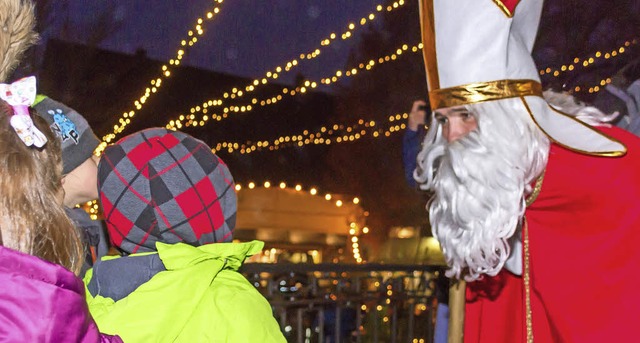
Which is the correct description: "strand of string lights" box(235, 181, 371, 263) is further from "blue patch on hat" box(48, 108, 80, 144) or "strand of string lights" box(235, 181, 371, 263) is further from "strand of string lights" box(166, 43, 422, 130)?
"blue patch on hat" box(48, 108, 80, 144)

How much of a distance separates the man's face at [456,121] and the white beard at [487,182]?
3 centimetres

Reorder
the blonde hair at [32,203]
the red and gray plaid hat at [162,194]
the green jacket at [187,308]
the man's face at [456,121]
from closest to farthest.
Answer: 1. the blonde hair at [32,203]
2. the green jacket at [187,308]
3. the red and gray plaid hat at [162,194]
4. the man's face at [456,121]

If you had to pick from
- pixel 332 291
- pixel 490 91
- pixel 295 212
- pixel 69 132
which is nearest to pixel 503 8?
pixel 490 91

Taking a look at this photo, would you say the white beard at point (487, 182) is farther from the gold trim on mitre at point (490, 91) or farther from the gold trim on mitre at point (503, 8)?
the gold trim on mitre at point (503, 8)

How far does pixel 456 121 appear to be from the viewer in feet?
7.77

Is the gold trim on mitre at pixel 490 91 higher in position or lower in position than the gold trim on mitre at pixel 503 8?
lower

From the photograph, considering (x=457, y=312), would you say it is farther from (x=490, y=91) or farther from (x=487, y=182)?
(x=490, y=91)

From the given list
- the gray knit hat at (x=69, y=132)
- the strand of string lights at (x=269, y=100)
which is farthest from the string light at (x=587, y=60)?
the gray knit hat at (x=69, y=132)

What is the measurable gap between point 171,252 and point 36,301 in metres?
0.67

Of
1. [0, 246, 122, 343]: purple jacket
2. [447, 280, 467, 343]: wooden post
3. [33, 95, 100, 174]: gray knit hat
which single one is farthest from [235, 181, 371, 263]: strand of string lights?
[0, 246, 122, 343]: purple jacket

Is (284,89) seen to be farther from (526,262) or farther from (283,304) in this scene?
(526,262)

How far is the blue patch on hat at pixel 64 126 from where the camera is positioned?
2.22 meters

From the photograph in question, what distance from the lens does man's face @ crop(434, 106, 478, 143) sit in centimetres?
234

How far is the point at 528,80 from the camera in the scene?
227 centimetres
